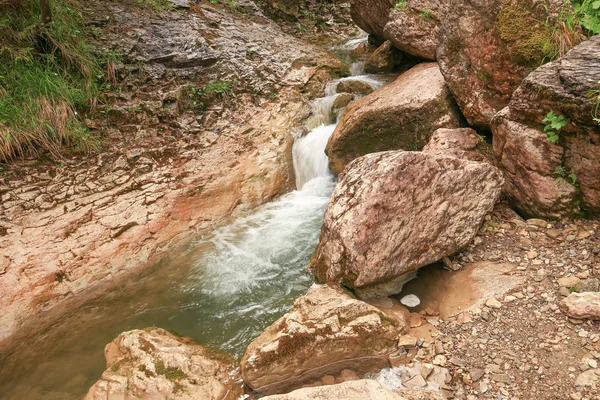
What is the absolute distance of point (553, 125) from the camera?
3629 mm

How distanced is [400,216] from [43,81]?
5.62 meters

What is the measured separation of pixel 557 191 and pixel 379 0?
6104mm

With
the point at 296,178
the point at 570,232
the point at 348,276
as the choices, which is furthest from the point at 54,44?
the point at 570,232

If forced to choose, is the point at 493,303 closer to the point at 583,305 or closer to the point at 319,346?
the point at 583,305

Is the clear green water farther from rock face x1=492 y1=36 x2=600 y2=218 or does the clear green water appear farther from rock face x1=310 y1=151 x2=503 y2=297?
rock face x1=492 y1=36 x2=600 y2=218

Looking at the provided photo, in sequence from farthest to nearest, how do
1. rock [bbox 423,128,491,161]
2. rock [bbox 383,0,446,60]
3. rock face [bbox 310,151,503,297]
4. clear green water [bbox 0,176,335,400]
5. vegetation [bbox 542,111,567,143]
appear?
rock [bbox 383,0,446,60] → rock [bbox 423,128,491,161] → clear green water [bbox 0,176,335,400] → rock face [bbox 310,151,503,297] → vegetation [bbox 542,111,567,143]

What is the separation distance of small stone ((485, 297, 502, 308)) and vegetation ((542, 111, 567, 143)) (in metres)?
1.65

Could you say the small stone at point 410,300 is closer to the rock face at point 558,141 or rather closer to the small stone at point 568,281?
the small stone at point 568,281

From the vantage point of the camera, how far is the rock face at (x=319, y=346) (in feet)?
10.6

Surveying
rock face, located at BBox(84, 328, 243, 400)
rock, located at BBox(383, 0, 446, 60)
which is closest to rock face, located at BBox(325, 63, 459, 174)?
rock, located at BBox(383, 0, 446, 60)

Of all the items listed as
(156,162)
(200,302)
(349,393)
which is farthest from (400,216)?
(156,162)

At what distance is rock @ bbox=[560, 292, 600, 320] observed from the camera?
9.62 feet

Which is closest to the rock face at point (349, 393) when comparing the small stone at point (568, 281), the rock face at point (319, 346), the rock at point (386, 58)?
the rock face at point (319, 346)

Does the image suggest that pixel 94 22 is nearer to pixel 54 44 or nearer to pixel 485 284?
pixel 54 44
